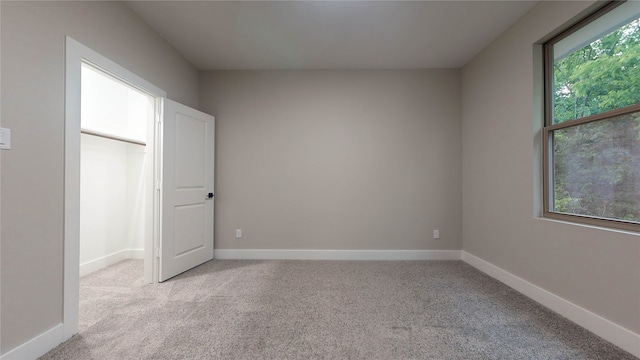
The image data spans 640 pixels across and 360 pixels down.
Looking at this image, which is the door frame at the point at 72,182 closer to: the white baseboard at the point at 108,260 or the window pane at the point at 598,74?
the white baseboard at the point at 108,260

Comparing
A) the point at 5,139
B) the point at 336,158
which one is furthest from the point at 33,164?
the point at 336,158

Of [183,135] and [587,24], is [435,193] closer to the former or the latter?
[587,24]

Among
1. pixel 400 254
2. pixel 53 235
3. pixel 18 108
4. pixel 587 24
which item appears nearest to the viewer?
pixel 18 108

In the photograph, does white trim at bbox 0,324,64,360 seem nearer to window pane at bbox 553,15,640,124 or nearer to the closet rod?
the closet rod

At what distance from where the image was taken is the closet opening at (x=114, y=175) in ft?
8.80

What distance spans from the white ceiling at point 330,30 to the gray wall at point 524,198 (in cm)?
31

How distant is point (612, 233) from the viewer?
5.46 ft

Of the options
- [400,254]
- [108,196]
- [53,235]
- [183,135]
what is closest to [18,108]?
[53,235]

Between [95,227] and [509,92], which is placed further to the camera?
[95,227]

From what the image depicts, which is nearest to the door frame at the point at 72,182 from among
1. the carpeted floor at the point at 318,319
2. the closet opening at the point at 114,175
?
the carpeted floor at the point at 318,319

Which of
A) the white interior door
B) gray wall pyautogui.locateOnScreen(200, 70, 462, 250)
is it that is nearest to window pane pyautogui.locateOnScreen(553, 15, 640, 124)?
gray wall pyautogui.locateOnScreen(200, 70, 462, 250)

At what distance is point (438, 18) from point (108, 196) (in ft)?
14.0

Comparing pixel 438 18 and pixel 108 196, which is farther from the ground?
pixel 438 18

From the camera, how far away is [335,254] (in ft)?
11.3
